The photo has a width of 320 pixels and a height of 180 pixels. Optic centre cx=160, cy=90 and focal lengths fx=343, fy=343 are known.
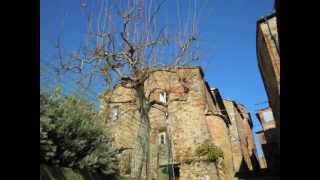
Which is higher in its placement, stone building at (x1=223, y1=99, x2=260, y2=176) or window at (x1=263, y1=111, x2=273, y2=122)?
Result: window at (x1=263, y1=111, x2=273, y2=122)

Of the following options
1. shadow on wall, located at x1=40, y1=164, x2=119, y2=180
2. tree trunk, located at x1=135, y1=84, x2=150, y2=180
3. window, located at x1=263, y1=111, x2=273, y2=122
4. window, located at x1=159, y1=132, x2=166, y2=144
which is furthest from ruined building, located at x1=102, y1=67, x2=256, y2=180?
window, located at x1=263, y1=111, x2=273, y2=122

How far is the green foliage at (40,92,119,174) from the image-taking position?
11.1 m

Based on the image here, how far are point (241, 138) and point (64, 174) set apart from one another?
26.9 metres

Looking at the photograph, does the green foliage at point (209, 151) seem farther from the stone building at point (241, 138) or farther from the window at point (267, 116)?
the window at point (267, 116)

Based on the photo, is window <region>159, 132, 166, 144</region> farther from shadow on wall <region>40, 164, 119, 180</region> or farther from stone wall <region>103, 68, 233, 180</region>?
shadow on wall <region>40, 164, 119, 180</region>

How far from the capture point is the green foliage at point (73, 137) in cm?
1109

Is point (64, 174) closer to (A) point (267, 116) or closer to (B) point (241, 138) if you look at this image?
(B) point (241, 138)

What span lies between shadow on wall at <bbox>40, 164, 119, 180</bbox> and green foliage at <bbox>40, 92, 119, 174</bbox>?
360 millimetres

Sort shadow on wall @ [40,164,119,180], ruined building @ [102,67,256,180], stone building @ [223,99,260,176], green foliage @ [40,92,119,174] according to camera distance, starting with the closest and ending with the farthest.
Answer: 1. shadow on wall @ [40,164,119,180]
2. green foliage @ [40,92,119,174]
3. ruined building @ [102,67,256,180]
4. stone building @ [223,99,260,176]

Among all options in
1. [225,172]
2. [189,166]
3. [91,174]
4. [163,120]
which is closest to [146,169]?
[91,174]

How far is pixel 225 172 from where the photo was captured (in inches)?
915

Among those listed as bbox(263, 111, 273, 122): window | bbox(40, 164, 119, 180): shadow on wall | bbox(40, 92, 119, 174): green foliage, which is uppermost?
bbox(263, 111, 273, 122): window
